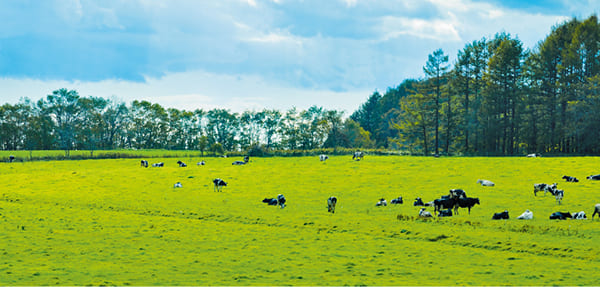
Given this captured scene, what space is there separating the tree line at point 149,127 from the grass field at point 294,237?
277 ft

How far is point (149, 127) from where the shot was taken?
465 feet

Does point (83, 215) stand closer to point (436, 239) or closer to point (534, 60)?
point (436, 239)

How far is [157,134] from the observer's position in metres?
143

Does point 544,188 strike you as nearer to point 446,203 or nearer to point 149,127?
point 446,203

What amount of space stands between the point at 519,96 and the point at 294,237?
2749 inches

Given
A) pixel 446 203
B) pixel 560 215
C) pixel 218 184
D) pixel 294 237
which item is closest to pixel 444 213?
pixel 446 203

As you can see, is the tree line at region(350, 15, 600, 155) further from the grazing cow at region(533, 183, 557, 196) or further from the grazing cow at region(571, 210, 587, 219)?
the grazing cow at region(571, 210, 587, 219)

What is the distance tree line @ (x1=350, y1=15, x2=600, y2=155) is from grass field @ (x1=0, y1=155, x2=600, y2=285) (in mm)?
38184

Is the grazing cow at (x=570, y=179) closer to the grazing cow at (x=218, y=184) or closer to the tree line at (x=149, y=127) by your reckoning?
the grazing cow at (x=218, y=184)

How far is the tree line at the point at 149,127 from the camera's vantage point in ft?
414

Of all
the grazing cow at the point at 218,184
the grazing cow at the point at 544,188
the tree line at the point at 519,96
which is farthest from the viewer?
the tree line at the point at 519,96

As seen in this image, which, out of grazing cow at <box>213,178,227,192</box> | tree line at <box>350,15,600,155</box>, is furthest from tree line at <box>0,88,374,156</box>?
grazing cow at <box>213,178,227,192</box>

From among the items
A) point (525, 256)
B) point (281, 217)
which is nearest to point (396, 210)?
point (281, 217)

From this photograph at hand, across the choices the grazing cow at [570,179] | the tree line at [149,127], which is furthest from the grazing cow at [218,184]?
the tree line at [149,127]
